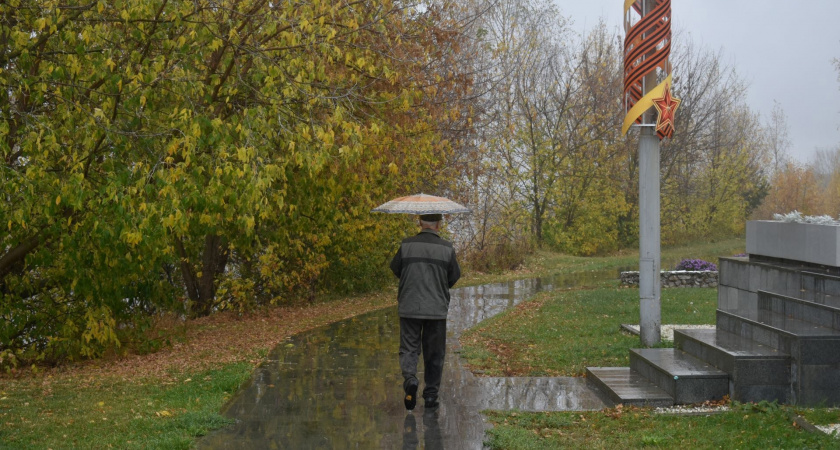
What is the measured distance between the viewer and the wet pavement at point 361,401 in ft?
20.5

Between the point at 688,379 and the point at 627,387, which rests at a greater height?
the point at 688,379

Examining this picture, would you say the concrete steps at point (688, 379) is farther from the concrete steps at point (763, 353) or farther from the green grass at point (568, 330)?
the green grass at point (568, 330)

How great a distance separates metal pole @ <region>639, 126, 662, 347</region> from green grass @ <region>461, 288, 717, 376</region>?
436 millimetres

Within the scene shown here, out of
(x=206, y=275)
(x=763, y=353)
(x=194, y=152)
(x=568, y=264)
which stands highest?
(x=194, y=152)

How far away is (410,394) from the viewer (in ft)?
23.3

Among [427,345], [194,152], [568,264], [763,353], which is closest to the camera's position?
[763,353]

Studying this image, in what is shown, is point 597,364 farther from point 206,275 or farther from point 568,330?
point 206,275

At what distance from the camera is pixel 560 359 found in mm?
9820

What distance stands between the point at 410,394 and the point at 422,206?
180 centimetres

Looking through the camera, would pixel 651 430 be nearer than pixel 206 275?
Yes

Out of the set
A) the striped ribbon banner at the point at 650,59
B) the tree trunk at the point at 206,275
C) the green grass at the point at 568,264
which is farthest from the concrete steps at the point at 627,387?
the green grass at the point at 568,264

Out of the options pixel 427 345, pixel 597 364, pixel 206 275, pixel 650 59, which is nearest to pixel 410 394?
pixel 427 345

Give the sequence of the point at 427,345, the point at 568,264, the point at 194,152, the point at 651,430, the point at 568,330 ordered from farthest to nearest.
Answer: the point at 568,264, the point at 568,330, the point at 194,152, the point at 427,345, the point at 651,430

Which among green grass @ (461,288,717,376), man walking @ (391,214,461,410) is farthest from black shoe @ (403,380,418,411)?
green grass @ (461,288,717,376)
